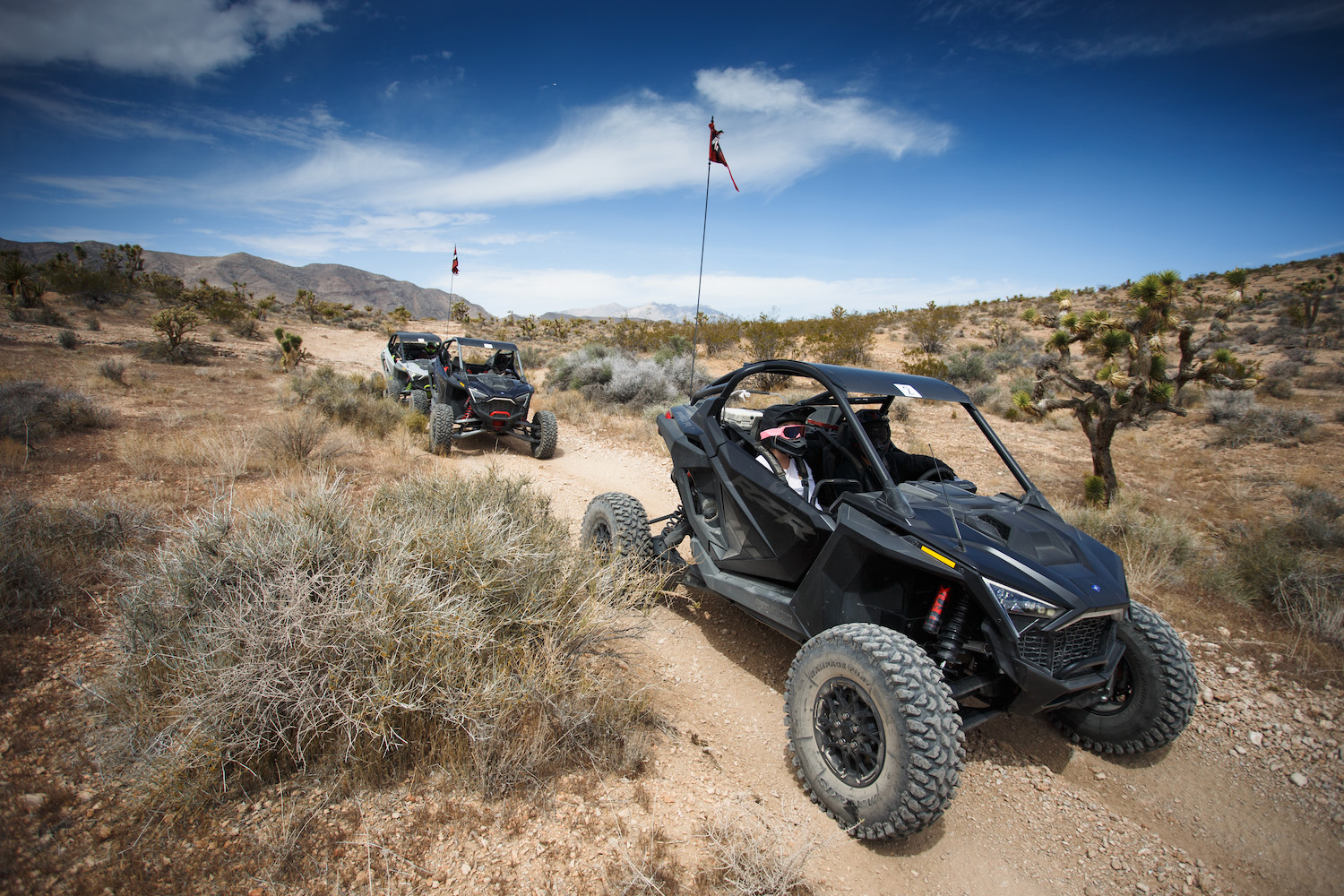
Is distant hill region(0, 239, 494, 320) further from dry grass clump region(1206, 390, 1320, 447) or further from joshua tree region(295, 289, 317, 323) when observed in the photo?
dry grass clump region(1206, 390, 1320, 447)

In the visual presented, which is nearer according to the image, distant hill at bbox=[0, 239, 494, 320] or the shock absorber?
the shock absorber

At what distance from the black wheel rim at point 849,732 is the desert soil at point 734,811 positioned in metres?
0.27

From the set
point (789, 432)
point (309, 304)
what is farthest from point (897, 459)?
point (309, 304)

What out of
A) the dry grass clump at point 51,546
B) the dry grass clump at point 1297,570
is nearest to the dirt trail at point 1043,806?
the dry grass clump at point 1297,570

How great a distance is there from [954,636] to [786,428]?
5.29 feet

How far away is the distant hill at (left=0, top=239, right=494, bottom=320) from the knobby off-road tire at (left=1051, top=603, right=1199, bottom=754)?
77.0 m

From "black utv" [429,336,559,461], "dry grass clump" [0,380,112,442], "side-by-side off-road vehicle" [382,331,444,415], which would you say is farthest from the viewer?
"side-by-side off-road vehicle" [382,331,444,415]

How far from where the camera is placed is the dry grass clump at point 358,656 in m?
2.14

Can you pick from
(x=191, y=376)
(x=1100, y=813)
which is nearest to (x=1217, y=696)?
(x=1100, y=813)

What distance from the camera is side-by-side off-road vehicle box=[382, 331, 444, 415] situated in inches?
417

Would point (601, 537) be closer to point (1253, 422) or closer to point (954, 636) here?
point (954, 636)

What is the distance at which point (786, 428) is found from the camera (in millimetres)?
3680

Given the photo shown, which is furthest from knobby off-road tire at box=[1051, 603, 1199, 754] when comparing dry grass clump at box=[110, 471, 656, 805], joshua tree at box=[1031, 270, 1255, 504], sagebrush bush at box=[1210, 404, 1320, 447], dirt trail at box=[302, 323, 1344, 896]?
sagebrush bush at box=[1210, 404, 1320, 447]

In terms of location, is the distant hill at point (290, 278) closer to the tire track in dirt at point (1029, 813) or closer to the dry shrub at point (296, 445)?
the dry shrub at point (296, 445)
